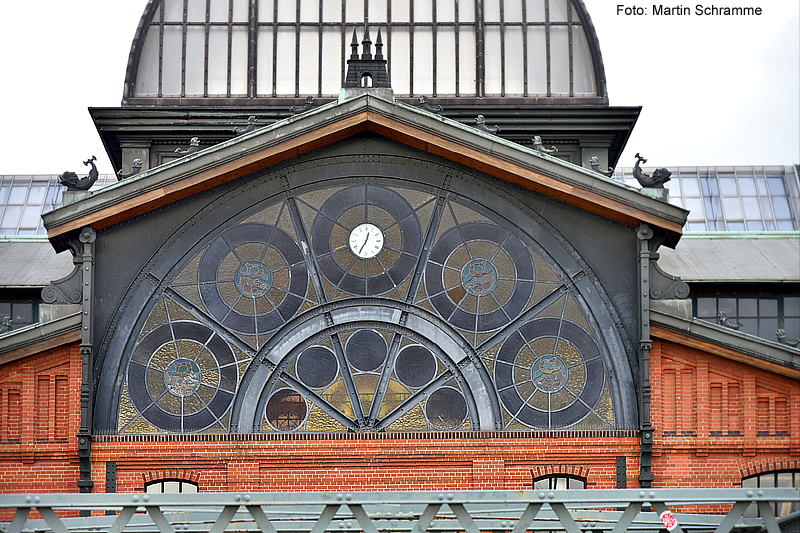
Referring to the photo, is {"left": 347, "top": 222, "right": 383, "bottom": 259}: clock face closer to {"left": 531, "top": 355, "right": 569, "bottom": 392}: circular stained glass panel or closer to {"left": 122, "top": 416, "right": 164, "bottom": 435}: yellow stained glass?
{"left": 531, "top": 355, "right": 569, "bottom": 392}: circular stained glass panel

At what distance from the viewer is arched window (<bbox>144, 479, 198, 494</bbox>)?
24.4m

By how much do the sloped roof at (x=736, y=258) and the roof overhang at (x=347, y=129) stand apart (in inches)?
252

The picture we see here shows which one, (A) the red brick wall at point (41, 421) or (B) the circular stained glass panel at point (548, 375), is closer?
(A) the red brick wall at point (41, 421)

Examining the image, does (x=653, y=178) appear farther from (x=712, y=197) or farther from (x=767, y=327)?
(x=712, y=197)

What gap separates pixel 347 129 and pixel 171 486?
757 cm

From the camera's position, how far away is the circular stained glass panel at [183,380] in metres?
24.3

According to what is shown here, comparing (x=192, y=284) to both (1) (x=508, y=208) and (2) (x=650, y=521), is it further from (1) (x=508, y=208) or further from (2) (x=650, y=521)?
(2) (x=650, y=521)

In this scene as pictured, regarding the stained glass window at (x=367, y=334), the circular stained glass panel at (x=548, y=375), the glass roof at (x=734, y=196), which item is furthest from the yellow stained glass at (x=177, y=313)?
the glass roof at (x=734, y=196)

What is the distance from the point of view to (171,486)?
24.8 m

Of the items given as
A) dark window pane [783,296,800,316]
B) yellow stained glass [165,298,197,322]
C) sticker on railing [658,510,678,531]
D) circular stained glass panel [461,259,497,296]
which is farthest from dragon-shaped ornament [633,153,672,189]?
yellow stained glass [165,298,197,322]

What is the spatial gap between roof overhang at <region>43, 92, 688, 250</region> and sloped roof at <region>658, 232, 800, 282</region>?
641 cm

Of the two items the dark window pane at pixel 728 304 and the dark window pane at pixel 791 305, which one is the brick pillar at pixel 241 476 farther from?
the dark window pane at pixel 791 305

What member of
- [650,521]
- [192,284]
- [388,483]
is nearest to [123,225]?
[192,284]

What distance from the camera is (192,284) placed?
24.8m
